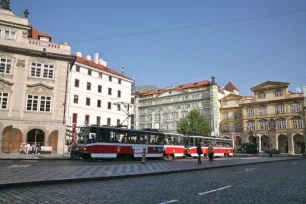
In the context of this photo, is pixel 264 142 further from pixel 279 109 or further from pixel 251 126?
pixel 279 109

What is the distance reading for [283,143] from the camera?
64.2 metres

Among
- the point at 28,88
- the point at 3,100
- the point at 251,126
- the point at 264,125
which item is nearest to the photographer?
the point at 3,100

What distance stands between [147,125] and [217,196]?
267ft

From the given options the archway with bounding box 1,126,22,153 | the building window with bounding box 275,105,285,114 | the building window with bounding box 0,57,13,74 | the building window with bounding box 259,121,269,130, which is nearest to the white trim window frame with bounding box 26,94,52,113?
the archway with bounding box 1,126,22,153

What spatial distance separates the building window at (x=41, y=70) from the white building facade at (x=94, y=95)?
13.8 meters

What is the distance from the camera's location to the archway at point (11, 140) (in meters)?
30.4

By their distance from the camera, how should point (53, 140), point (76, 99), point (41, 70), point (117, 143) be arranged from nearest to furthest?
1. point (117, 143)
2. point (53, 140)
3. point (41, 70)
4. point (76, 99)

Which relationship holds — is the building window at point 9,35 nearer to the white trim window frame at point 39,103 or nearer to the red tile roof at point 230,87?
the white trim window frame at point 39,103

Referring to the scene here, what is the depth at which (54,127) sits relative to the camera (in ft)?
109

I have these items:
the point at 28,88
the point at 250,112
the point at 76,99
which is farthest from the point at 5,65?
the point at 250,112

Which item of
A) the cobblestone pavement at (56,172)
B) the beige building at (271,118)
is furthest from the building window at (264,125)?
the cobblestone pavement at (56,172)

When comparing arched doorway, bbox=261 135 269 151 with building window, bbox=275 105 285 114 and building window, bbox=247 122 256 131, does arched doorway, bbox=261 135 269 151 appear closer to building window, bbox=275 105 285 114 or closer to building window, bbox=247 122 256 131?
building window, bbox=247 122 256 131

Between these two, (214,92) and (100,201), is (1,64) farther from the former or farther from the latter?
(214,92)

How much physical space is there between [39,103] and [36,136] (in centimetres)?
418
